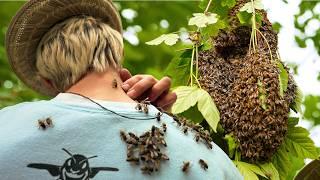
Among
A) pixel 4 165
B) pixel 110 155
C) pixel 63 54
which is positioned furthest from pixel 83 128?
pixel 63 54

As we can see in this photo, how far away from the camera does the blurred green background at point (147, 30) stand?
5.82 m

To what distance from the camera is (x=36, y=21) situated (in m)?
3.25

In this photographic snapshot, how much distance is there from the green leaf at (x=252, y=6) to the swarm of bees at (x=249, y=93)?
126 millimetres

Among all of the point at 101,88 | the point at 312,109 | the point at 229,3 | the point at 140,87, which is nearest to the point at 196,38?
the point at 229,3

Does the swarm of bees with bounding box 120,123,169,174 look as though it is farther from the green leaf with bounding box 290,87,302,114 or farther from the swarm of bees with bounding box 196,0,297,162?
the green leaf with bounding box 290,87,302,114

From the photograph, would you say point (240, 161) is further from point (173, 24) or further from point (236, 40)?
point (173, 24)

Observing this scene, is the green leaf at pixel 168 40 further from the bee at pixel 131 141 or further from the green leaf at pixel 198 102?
the bee at pixel 131 141

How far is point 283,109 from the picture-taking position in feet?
9.89

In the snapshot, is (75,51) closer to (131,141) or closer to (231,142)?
(131,141)

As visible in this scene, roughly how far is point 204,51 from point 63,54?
0.77m

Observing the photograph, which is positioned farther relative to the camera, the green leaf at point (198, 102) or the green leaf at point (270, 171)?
the green leaf at point (270, 171)

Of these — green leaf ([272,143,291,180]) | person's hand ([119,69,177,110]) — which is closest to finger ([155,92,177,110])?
person's hand ([119,69,177,110])

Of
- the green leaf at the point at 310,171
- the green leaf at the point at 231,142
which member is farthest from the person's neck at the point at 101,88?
the green leaf at the point at 310,171

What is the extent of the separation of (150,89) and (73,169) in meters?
0.62
